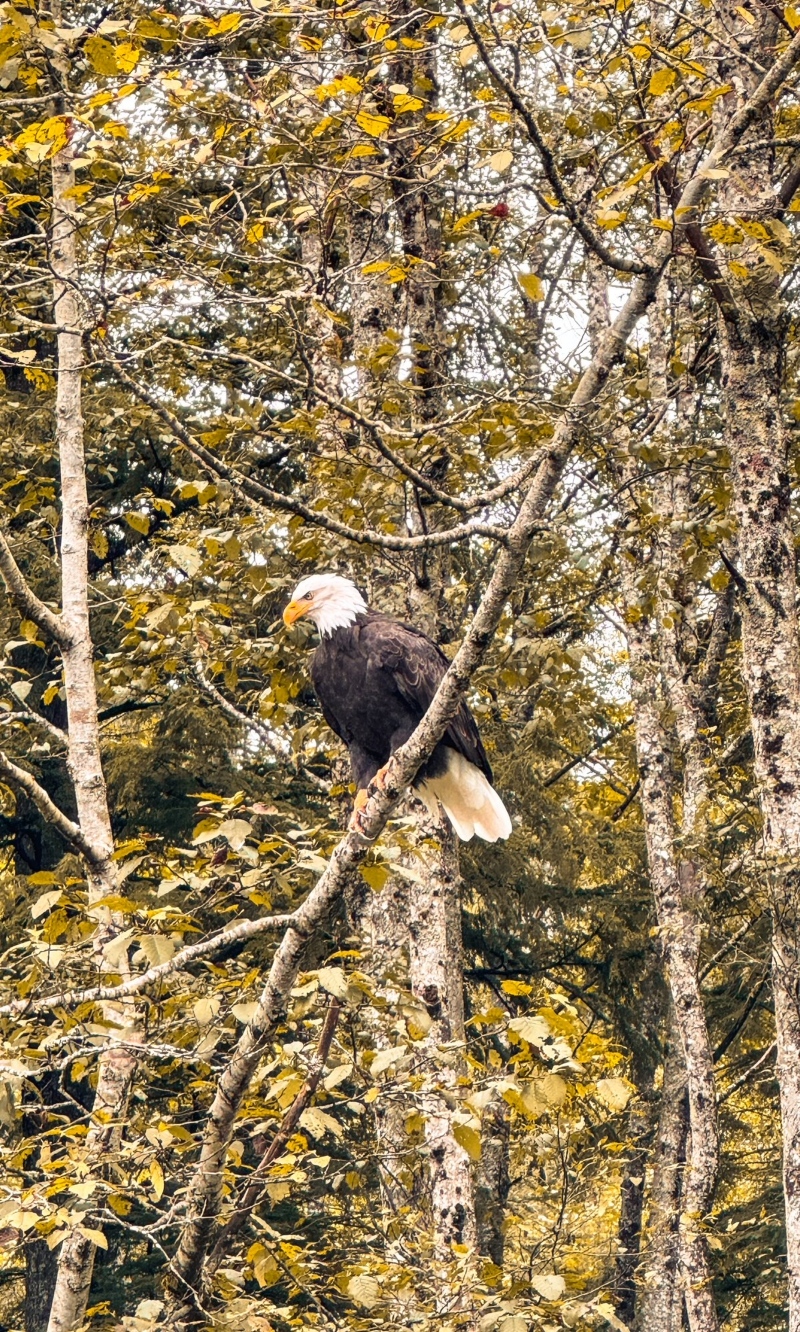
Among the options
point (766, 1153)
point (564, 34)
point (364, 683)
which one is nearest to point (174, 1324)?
point (364, 683)

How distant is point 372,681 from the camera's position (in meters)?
6.94

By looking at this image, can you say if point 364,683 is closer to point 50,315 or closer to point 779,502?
point 779,502

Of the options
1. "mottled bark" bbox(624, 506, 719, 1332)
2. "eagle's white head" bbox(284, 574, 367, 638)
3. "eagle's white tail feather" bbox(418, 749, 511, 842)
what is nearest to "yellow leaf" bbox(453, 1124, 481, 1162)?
"eagle's white head" bbox(284, 574, 367, 638)

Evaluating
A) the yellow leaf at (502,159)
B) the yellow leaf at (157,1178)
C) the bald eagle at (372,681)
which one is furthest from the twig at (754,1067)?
the yellow leaf at (502,159)

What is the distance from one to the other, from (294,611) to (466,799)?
4.82ft

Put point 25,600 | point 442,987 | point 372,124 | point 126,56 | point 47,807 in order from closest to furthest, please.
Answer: point 372,124 → point 126,56 → point 47,807 → point 25,600 → point 442,987

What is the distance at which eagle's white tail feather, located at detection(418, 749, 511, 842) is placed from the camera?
7641 mm

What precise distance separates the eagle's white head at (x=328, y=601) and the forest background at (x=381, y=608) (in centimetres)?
21

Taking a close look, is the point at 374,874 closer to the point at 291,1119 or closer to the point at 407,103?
the point at 291,1119

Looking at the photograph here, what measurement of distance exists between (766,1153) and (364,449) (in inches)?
421

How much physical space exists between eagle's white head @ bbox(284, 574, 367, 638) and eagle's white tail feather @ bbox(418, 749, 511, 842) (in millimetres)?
942

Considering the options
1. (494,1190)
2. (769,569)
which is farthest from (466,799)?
(494,1190)

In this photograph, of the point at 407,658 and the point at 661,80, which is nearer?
the point at 661,80

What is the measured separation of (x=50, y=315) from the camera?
360 inches
